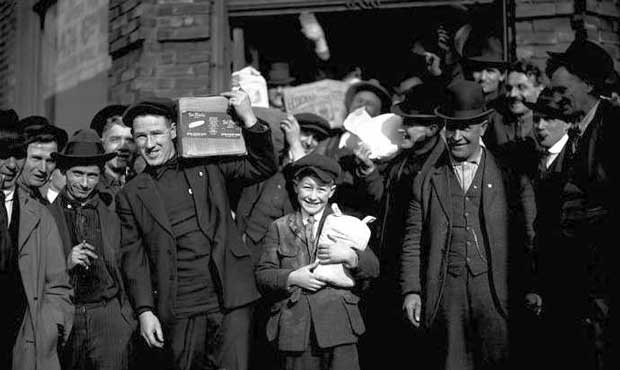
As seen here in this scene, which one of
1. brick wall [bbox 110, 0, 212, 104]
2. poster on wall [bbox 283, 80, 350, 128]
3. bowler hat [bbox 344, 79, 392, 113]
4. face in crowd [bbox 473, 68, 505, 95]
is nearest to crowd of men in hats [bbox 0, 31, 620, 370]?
face in crowd [bbox 473, 68, 505, 95]

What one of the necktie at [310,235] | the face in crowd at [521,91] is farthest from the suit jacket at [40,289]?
the face in crowd at [521,91]

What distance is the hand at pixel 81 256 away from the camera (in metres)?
4.61

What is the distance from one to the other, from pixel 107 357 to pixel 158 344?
0.47 m

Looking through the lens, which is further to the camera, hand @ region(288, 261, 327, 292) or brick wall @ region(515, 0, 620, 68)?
brick wall @ region(515, 0, 620, 68)

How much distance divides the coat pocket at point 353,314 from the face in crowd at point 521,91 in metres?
2.09

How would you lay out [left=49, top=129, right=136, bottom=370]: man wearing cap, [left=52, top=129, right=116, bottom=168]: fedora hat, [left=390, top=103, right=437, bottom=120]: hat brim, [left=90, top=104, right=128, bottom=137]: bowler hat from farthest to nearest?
[left=90, top=104, right=128, bottom=137]: bowler hat → [left=390, top=103, right=437, bottom=120]: hat brim → [left=52, top=129, right=116, bottom=168]: fedora hat → [left=49, top=129, right=136, bottom=370]: man wearing cap

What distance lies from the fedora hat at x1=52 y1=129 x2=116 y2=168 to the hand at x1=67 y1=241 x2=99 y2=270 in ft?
2.04

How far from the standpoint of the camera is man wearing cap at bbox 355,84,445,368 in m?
5.08

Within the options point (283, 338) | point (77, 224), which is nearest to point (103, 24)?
point (77, 224)

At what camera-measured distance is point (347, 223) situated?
4.59 meters

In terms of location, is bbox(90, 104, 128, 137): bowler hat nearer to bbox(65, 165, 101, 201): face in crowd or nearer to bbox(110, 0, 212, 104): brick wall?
bbox(110, 0, 212, 104): brick wall

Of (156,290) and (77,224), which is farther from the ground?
(77,224)

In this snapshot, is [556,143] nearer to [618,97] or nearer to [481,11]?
[618,97]

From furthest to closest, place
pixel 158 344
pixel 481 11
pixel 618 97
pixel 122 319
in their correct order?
1. pixel 481 11
2. pixel 122 319
3. pixel 158 344
4. pixel 618 97
